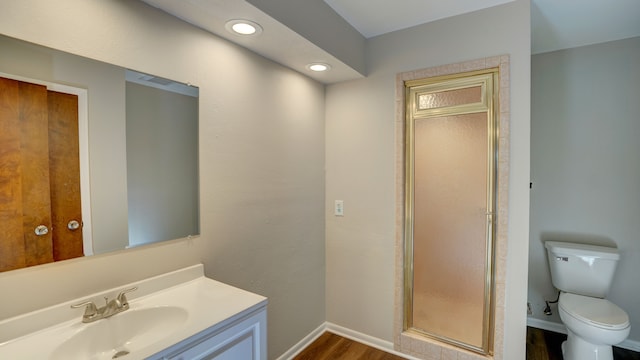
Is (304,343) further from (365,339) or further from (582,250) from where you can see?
(582,250)

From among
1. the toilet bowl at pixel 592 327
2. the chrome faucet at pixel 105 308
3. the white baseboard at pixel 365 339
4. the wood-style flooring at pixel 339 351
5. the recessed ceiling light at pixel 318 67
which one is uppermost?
the recessed ceiling light at pixel 318 67

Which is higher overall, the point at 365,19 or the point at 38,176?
the point at 365,19

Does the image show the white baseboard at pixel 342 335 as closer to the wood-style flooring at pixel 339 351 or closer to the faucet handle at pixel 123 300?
the wood-style flooring at pixel 339 351

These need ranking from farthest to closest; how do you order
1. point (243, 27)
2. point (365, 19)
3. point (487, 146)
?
point (365, 19) < point (487, 146) < point (243, 27)

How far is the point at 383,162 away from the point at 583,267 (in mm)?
1723

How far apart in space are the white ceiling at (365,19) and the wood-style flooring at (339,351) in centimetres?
220

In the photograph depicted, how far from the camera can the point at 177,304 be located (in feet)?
4.32

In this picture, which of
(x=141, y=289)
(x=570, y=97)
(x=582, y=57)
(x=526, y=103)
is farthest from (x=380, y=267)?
(x=582, y=57)

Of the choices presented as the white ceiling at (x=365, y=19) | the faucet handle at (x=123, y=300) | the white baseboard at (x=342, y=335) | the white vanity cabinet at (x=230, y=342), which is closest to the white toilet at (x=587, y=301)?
the white baseboard at (x=342, y=335)

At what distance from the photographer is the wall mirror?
104 centimetres

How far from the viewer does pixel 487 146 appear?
1.98m

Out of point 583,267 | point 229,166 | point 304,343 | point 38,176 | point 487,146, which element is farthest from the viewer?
point 304,343

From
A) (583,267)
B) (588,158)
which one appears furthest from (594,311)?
(588,158)

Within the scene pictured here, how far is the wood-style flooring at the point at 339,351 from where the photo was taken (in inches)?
89.7
